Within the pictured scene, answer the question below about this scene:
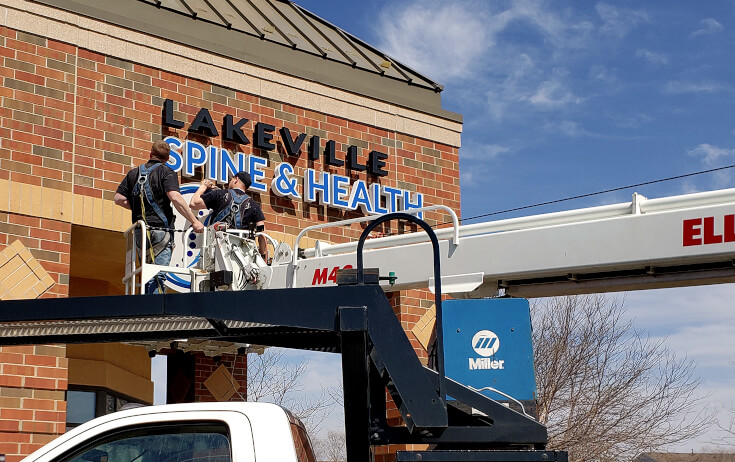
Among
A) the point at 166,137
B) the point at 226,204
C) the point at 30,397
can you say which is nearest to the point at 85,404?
the point at 30,397

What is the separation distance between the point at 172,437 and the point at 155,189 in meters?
6.26

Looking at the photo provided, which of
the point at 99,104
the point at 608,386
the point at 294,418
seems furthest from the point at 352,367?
the point at 608,386

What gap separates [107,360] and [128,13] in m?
6.31

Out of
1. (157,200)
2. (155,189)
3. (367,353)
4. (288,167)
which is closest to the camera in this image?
(367,353)

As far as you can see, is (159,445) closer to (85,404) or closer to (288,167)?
(288,167)

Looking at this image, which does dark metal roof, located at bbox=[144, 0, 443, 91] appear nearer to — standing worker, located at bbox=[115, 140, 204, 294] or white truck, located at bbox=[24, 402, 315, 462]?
standing worker, located at bbox=[115, 140, 204, 294]

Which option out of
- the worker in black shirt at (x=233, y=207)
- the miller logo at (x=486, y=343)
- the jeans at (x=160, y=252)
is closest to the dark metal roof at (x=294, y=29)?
the worker in black shirt at (x=233, y=207)

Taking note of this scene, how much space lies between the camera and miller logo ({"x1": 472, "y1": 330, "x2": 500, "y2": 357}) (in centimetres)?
874

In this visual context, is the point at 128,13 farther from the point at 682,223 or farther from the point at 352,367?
the point at 352,367

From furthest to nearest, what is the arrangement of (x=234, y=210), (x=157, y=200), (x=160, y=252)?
(x=234, y=210)
(x=160, y=252)
(x=157, y=200)

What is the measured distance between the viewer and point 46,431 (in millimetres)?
12664

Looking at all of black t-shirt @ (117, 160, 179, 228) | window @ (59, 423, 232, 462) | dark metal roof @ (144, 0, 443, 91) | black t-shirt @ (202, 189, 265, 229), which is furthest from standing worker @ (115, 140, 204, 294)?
window @ (59, 423, 232, 462)

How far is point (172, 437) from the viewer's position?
4430mm

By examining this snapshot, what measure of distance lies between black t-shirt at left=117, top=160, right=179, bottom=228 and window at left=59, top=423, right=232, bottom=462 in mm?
5931
